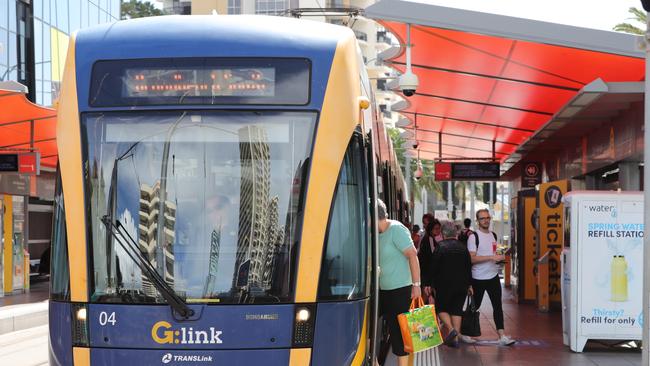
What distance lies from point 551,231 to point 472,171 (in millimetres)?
6829

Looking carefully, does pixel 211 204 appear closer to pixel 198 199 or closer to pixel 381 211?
pixel 198 199

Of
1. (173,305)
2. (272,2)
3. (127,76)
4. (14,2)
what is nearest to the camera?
(173,305)

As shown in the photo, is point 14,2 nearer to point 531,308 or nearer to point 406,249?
point 531,308

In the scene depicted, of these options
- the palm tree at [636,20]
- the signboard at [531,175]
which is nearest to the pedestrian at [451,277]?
the signboard at [531,175]

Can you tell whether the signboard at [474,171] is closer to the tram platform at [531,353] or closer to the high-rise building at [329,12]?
the tram platform at [531,353]

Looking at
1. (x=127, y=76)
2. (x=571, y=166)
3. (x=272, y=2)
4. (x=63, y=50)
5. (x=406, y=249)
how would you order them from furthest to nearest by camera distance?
(x=272, y=2) < (x=63, y=50) < (x=571, y=166) < (x=406, y=249) < (x=127, y=76)

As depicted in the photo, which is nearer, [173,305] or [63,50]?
[173,305]

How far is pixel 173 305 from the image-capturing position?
7.76 meters

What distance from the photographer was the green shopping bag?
9977mm

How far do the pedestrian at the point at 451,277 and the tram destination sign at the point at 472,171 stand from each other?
1181 centimetres

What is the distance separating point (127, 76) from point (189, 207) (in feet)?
3.89

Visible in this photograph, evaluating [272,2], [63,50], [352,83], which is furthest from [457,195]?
[352,83]

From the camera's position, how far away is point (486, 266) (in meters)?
13.8

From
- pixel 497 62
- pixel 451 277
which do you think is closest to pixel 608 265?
pixel 451 277
